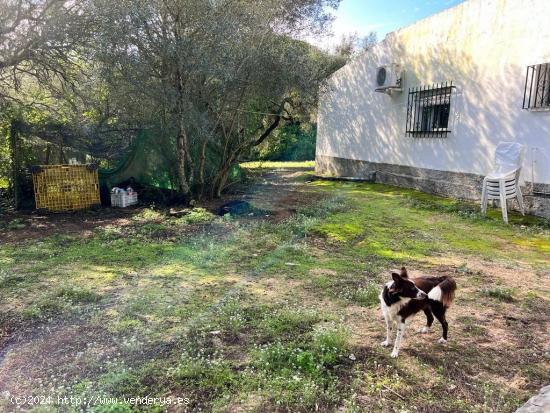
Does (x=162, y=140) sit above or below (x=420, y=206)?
above

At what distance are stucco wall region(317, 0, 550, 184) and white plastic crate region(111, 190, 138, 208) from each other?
595 cm

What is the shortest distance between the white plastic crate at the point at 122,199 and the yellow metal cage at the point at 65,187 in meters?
0.34

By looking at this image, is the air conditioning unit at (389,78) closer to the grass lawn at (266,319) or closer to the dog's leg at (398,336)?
the grass lawn at (266,319)

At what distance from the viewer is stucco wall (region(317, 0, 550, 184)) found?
6.70 metres

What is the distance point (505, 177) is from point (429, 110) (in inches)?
135

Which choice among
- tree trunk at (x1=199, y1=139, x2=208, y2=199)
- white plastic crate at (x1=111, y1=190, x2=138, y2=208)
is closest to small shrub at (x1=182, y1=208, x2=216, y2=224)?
tree trunk at (x1=199, y1=139, x2=208, y2=199)

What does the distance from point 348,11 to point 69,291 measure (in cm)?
1007

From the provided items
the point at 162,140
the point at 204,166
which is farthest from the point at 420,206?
the point at 162,140

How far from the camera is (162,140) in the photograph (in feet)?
26.8

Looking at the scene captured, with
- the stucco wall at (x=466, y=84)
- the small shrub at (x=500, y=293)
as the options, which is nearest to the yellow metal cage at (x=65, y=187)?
the stucco wall at (x=466, y=84)

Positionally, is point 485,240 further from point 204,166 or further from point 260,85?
point 204,166

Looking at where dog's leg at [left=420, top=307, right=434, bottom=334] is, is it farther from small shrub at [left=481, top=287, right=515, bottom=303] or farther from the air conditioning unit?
the air conditioning unit

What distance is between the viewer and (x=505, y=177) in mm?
6535

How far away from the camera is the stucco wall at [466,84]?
22.0ft
